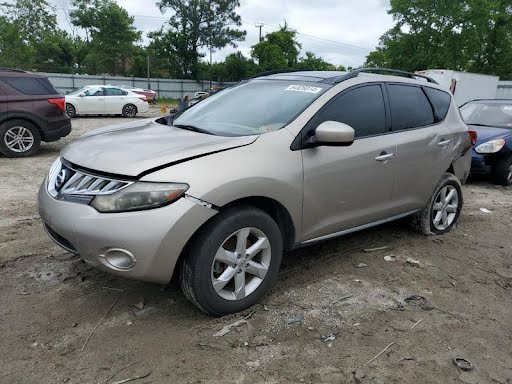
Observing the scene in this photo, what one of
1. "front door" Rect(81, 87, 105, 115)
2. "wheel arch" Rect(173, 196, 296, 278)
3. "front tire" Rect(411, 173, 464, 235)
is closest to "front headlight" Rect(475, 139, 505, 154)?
"front tire" Rect(411, 173, 464, 235)

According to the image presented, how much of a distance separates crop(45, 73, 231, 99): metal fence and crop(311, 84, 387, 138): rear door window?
30.0 metres

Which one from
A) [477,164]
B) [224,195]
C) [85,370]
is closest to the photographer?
[85,370]

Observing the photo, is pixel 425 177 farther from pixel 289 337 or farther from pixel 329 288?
pixel 289 337

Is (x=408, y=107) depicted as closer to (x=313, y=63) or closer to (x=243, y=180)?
(x=243, y=180)

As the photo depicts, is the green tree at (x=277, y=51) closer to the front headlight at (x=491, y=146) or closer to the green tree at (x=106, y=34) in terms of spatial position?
the green tree at (x=106, y=34)

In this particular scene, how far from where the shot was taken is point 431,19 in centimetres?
3594

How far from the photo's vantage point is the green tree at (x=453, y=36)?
34.9 m

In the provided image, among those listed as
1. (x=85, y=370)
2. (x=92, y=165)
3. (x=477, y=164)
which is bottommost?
(x=85, y=370)

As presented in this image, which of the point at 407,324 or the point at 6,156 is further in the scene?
the point at 6,156

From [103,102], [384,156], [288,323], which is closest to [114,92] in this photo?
[103,102]

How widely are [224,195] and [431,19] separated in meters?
38.5

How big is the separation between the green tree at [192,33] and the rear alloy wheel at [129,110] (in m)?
29.6

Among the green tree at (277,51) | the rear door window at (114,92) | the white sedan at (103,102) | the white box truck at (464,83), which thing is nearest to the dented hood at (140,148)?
the white sedan at (103,102)

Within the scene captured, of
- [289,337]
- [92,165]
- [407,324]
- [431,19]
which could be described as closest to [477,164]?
[407,324]
